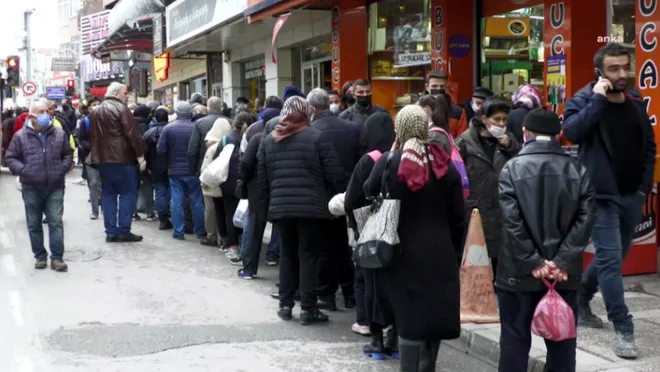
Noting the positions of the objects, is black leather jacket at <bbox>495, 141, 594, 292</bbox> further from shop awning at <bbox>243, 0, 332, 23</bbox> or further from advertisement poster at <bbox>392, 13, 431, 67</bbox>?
advertisement poster at <bbox>392, 13, 431, 67</bbox>

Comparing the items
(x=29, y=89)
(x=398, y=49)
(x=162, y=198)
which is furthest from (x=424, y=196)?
(x=29, y=89)

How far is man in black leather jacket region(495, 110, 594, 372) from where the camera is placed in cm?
481

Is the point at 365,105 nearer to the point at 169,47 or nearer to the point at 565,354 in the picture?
the point at 565,354

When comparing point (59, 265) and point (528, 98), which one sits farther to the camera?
point (59, 265)

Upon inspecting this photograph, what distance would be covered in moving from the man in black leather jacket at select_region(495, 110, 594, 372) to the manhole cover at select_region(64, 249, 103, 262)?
6.92m

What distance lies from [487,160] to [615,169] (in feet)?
3.31

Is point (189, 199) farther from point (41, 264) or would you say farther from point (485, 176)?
point (485, 176)

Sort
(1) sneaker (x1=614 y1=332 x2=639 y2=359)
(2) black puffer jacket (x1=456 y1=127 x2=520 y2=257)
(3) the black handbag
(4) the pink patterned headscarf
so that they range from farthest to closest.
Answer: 1. (4) the pink patterned headscarf
2. (2) black puffer jacket (x1=456 y1=127 x2=520 y2=257)
3. (1) sneaker (x1=614 y1=332 x2=639 y2=359)
4. (3) the black handbag

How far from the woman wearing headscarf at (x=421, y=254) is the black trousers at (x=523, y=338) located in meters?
0.37

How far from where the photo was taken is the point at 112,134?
11.6m

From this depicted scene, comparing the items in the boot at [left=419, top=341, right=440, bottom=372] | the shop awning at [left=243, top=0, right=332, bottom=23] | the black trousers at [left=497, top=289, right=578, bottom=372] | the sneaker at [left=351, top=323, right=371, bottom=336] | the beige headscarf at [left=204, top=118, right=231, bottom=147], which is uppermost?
the shop awning at [left=243, top=0, right=332, bottom=23]

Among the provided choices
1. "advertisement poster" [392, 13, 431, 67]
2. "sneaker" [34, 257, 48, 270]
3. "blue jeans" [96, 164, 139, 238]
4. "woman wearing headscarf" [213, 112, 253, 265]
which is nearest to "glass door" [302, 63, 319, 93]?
"advertisement poster" [392, 13, 431, 67]

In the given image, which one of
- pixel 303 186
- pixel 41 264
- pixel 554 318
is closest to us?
pixel 554 318

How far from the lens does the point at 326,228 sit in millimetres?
7434
